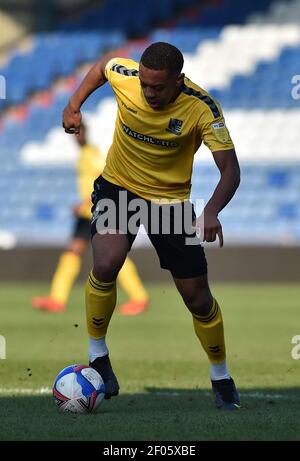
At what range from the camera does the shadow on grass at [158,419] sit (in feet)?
16.4

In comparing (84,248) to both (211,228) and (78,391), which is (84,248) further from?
(211,228)

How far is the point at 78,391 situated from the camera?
5754 millimetres

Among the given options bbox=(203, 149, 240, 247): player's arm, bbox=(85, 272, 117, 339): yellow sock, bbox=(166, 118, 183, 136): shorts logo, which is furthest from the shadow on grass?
bbox=(166, 118, 183, 136): shorts logo

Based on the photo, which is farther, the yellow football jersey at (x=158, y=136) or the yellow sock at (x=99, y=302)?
the yellow sock at (x=99, y=302)

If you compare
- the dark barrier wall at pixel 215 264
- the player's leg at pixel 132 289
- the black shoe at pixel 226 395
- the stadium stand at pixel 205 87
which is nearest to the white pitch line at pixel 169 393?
the black shoe at pixel 226 395

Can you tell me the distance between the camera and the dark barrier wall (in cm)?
1739

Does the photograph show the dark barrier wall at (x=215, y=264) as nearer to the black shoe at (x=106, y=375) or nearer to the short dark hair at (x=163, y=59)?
the black shoe at (x=106, y=375)

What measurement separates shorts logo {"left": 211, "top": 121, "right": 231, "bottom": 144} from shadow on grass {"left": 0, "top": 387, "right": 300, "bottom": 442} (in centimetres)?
155

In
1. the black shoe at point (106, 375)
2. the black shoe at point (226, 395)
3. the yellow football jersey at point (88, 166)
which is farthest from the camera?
the yellow football jersey at point (88, 166)

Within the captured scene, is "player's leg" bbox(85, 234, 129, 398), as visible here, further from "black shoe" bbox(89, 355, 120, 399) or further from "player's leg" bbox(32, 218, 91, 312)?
"player's leg" bbox(32, 218, 91, 312)

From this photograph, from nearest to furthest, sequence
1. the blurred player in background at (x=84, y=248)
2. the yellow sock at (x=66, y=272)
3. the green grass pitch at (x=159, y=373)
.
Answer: the green grass pitch at (x=159, y=373) → the blurred player in background at (x=84, y=248) → the yellow sock at (x=66, y=272)

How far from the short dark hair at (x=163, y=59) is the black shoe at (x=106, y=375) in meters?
1.83

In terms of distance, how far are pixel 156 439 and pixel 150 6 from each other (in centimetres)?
1960

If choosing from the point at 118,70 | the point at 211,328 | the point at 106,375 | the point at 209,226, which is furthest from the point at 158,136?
the point at 106,375
